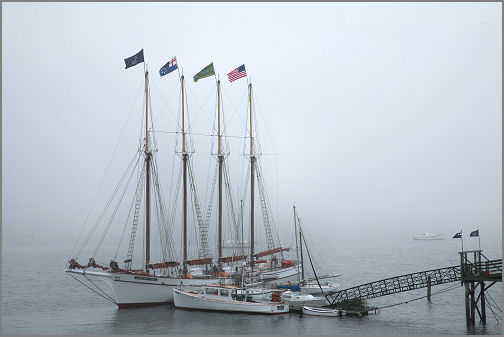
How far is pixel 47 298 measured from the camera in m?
68.0

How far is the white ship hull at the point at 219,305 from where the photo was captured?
5006cm

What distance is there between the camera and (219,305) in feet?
169

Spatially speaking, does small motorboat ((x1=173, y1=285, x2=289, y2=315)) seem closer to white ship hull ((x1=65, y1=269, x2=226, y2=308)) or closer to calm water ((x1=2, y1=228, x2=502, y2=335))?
calm water ((x1=2, y1=228, x2=502, y2=335))

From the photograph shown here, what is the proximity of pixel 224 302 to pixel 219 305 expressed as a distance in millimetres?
698

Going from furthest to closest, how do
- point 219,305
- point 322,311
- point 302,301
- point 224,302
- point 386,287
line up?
1. point 302,301
2. point 219,305
3. point 224,302
4. point 386,287
5. point 322,311

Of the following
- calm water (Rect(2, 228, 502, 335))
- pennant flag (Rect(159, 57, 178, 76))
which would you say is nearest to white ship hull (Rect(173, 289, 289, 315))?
calm water (Rect(2, 228, 502, 335))

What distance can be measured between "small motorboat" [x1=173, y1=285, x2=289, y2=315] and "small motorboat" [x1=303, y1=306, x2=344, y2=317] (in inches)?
84.1

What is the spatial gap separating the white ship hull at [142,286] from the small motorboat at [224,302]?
306 cm

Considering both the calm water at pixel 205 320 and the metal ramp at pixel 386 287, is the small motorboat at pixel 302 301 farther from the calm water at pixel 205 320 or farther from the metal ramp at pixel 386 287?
the calm water at pixel 205 320

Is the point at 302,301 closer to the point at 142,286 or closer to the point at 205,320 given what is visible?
the point at 205,320

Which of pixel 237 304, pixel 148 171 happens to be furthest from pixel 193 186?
pixel 237 304

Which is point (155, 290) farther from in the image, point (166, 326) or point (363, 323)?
point (363, 323)

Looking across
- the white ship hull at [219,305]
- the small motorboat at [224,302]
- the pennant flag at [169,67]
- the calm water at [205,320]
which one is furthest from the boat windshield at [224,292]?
the pennant flag at [169,67]

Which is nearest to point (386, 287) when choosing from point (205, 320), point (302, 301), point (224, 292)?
→ point (302, 301)
